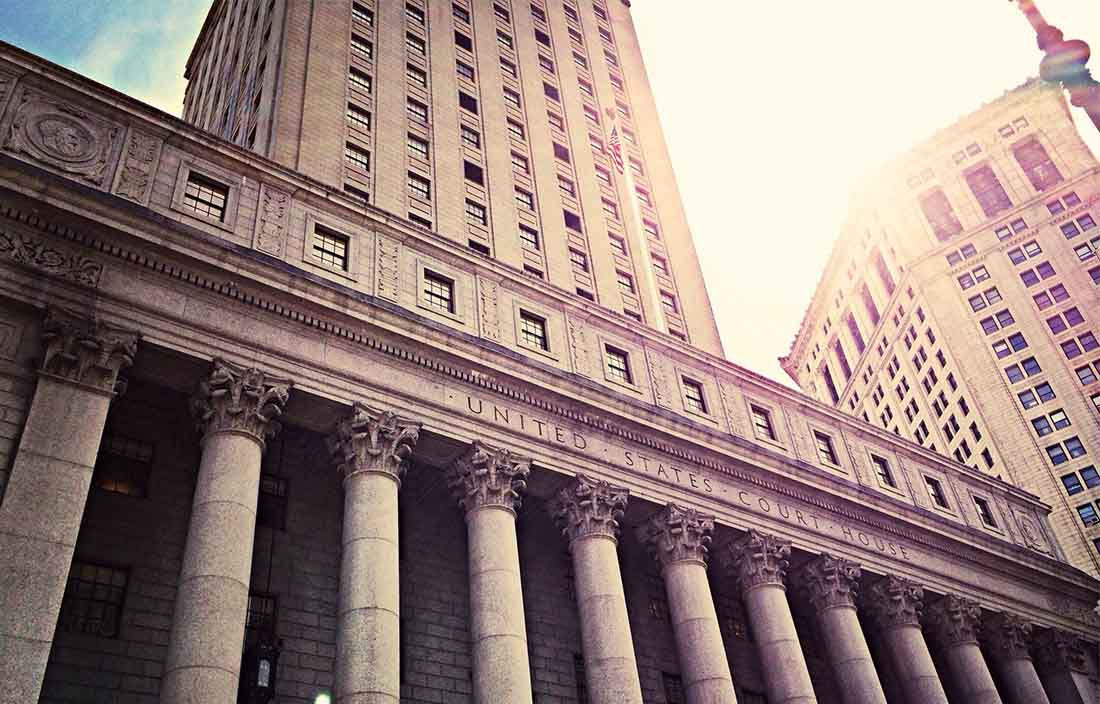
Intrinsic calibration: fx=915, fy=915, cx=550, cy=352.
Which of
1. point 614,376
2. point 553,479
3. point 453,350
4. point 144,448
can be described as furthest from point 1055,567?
point 144,448

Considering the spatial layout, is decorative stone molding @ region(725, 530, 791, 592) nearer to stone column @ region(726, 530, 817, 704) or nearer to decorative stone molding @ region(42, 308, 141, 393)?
stone column @ region(726, 530, 817, 704)

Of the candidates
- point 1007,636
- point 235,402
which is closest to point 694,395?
point 1007,636

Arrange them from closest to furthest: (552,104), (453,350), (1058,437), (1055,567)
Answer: (453,350) < (1055,567) < (552,104) < (1058,437)

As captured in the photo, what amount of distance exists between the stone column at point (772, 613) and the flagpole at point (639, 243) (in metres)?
15.9

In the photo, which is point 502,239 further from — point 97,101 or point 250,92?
point 97,101

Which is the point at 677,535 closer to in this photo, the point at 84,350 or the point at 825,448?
the point at 825,448

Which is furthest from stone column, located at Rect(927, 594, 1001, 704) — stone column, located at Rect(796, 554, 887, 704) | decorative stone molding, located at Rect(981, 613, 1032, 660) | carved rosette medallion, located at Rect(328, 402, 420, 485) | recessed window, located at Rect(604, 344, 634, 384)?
carved rosette medallion, located at Rect(328, 402, 420, 485)

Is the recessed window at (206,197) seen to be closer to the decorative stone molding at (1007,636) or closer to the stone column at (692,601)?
the stone column at (692,601)

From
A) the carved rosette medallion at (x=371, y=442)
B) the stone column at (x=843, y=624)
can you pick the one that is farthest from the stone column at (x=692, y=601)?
the carved rosette medallion at (x=371, y=442)

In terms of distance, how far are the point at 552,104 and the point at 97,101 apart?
3298 centimetres

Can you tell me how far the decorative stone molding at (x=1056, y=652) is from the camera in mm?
40719

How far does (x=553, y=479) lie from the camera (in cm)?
2769

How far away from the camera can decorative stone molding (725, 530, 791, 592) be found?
31.0 metres

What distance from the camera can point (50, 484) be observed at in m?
18.2
